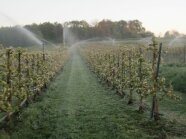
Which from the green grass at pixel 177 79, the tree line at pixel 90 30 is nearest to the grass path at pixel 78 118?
the green grass at pixel 177 79

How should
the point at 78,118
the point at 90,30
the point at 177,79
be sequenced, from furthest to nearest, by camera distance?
the point at 90,30 < the point at 177,79 < the point at 78,118

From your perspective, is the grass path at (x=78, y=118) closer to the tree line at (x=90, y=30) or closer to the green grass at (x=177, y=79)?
the green grass at (x=177, y=79)

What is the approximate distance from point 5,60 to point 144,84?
5288mm

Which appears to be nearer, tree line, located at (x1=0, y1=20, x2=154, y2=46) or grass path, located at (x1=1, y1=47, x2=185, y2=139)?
grass path, located at (x1=1, y1=47, x2=185, y2=139)

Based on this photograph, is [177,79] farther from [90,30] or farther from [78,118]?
[90,30]

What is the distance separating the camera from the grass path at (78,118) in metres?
14.6

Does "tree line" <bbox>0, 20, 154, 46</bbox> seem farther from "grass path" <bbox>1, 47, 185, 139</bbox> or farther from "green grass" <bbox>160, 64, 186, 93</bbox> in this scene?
"grass path" <bbox>1, 47, 185, 139</bbox>

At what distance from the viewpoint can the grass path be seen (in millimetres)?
14617

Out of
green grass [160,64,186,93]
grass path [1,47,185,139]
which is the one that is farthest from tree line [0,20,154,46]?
grass path [1,47,185,139]

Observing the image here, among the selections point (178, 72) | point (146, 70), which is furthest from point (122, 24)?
point (146, 70)

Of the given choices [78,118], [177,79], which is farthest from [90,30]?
[78,118]

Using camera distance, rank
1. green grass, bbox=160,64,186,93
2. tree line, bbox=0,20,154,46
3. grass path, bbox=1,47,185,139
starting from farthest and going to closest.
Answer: tree line, bbox=0,20,154,46, green grass, bbox=160,64,186,93, grass path, bbox=1,47,185,139

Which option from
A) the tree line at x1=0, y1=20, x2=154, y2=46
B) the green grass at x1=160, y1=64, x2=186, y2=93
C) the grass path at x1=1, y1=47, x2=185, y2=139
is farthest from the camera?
the tree line at x1=0, y1=20, x2=154, y2=46

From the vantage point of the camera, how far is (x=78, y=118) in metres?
17.1
